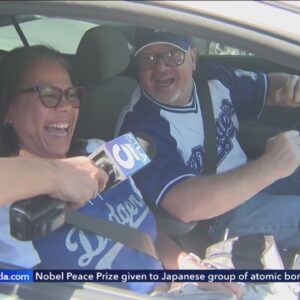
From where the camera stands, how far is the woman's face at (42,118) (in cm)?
182

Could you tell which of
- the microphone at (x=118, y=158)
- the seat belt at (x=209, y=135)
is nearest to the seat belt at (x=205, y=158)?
the seat belt at (x=209, y=135)

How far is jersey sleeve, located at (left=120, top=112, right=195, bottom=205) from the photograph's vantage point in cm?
190

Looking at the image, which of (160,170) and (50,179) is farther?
(160,170)

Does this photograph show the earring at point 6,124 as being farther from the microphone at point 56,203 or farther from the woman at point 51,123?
the microphone at point 56,203

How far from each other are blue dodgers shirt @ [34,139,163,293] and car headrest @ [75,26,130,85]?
0.64 m

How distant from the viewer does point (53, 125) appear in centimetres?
185

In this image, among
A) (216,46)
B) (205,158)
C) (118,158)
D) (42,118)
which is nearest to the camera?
(118,158)

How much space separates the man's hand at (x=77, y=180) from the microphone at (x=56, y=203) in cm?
2

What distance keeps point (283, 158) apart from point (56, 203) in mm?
805

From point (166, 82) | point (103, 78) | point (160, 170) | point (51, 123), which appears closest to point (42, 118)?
A: point (51, 123)

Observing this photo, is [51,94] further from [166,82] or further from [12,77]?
[166,82]

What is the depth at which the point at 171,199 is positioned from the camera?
188 centimetres

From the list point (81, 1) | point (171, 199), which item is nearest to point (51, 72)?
point (171, 199)

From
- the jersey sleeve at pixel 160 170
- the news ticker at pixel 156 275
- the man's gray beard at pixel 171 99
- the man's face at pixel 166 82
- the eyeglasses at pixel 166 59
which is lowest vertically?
the news ticker at pixel 156 275
